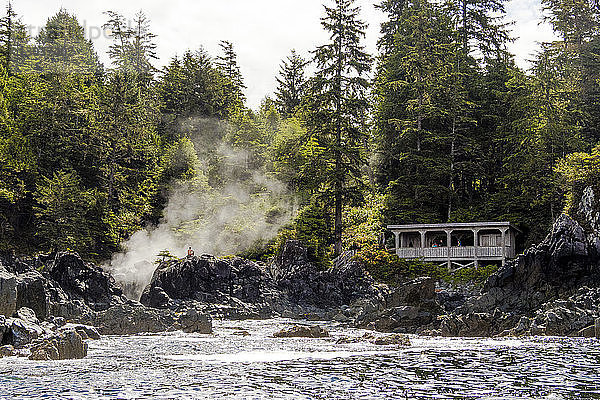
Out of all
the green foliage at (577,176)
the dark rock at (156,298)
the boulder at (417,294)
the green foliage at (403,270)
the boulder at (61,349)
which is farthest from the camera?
the green foliage at (403,270)

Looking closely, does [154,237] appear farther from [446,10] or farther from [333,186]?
[446,10]

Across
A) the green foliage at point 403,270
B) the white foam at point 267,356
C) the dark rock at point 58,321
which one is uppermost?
the green foliage at point 403,270

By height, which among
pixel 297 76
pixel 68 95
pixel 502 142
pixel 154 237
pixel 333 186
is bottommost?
pixel 154 237

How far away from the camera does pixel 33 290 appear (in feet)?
93.5

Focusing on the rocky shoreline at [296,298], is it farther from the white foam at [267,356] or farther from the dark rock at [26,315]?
the white foam at [267,356]

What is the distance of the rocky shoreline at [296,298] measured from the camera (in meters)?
26.3

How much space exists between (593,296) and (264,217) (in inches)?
1132

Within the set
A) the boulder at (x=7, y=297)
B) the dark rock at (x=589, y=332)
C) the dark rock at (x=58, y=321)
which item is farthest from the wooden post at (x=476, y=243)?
the boulder at (x=7, y=297)

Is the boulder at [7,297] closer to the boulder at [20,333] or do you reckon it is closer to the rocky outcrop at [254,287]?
the boulder at [20,333]

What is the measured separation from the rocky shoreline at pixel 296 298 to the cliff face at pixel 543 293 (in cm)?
5

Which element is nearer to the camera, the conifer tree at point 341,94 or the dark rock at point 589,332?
the dark rock at point 589,332

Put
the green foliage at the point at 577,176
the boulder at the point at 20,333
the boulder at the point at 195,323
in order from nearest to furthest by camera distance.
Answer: the boulder at the point at 20,333 → the boulder at the point at 195,323 → the green foliage at the point at 577,176

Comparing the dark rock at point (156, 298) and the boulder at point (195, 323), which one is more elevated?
the dark rock at point (156, 298)

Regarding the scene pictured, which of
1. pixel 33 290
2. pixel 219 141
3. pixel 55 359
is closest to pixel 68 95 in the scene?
pixel 219 141
